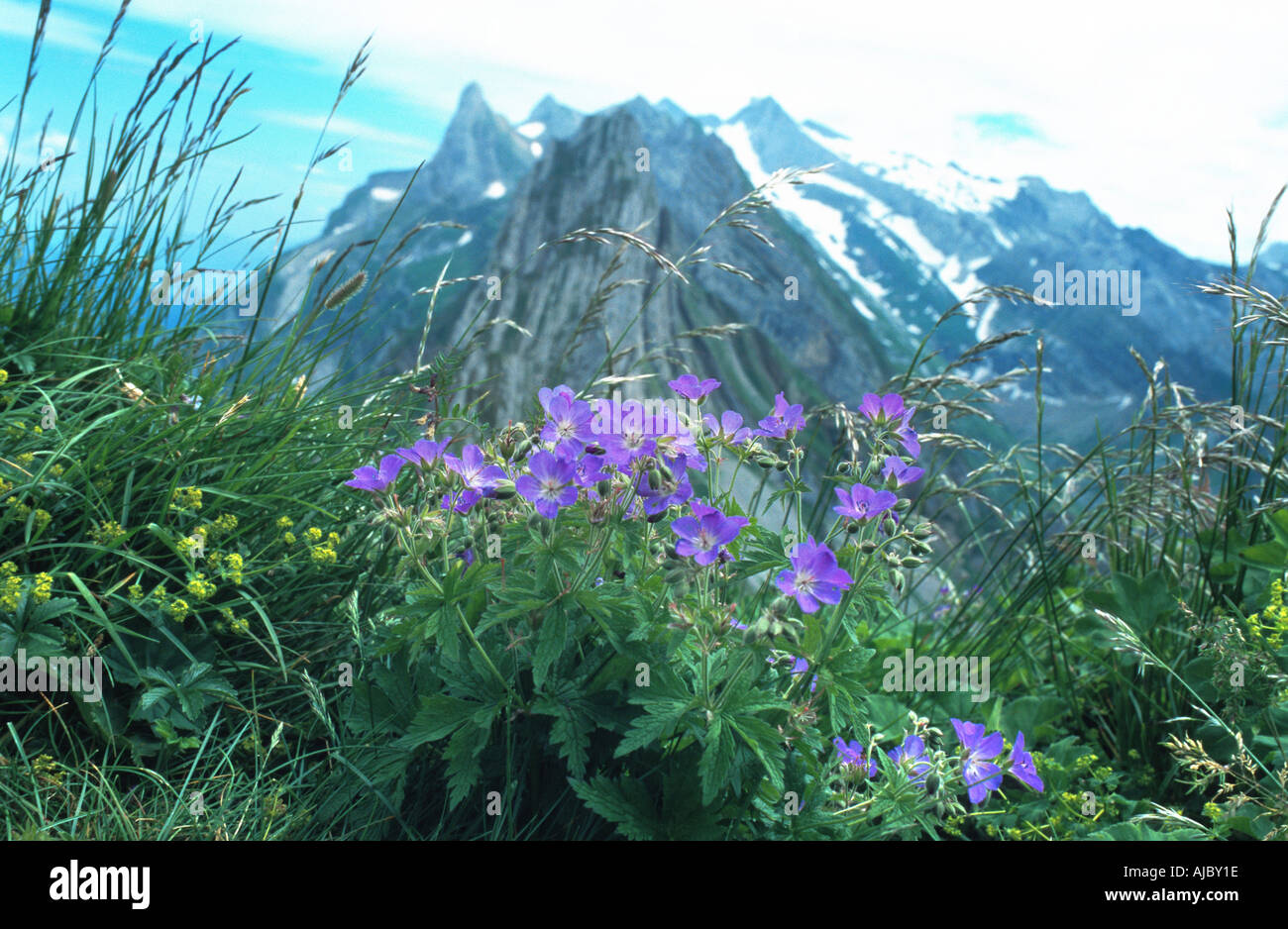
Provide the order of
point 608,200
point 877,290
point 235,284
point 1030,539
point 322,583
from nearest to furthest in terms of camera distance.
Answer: point 322,583
point 235,284
point 1030,539
point 608,200
point 877,290

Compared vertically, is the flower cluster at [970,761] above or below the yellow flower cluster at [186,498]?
below

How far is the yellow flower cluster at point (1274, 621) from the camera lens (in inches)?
91.1

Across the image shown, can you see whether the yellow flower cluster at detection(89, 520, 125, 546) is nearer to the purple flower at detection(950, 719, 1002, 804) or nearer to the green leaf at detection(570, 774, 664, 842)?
the green leaf at detection(570, 774, 664, 842)

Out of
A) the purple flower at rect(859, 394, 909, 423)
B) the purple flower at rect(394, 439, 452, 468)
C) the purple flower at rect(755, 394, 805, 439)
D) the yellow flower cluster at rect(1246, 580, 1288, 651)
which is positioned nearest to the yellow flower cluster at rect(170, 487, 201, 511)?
the purple flower at rect(394, 439, 452, 468)

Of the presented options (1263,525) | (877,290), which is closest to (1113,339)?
(877,290)

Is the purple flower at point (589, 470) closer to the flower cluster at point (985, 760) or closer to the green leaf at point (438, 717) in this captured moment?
the green leaf at point (438, 717)

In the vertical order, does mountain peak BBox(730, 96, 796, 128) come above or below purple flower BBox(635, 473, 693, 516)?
above

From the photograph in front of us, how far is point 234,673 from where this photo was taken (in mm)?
2336

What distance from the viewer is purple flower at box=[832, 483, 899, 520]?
176 centimetres
